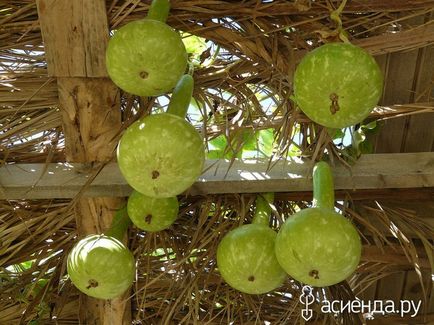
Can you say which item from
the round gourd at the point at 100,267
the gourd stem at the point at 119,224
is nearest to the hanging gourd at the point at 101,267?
the round gourd at the point at 100,267

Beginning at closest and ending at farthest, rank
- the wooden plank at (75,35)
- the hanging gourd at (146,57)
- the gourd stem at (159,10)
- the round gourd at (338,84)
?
the round gourd at (338,84)
the hanging gourd at (146,57)
the gourd stem at (159,10)
the wooden plank at (75,35)

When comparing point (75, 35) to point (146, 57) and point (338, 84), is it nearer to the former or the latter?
point (146, 57)

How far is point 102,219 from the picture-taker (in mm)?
1971

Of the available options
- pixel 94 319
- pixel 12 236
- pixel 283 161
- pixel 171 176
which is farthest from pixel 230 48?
pixel 94 319

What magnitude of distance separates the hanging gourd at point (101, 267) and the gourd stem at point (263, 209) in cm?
34

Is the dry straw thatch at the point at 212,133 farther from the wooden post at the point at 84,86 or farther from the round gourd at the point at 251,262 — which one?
the round gourd at the point at 251,262

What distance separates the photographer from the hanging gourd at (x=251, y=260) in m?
1.53

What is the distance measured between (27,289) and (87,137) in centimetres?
73

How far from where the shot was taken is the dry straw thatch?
1.63 metres

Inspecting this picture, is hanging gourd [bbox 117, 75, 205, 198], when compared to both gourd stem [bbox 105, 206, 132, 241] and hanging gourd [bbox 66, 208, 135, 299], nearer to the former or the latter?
hanging gourd [bbox 66, 208, 135, 299]

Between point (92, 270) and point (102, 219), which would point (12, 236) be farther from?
point (92, 270)

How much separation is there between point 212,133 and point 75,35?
0.54 meters
